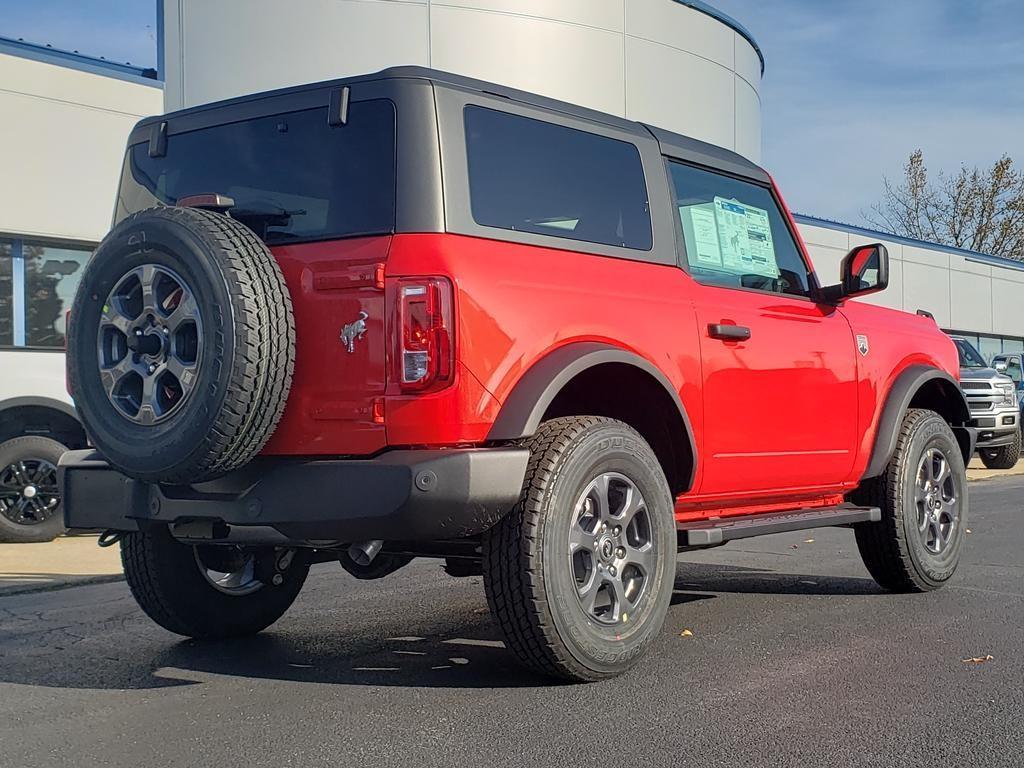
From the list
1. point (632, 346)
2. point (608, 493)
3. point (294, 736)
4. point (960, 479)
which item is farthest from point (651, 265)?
point (960, 479)

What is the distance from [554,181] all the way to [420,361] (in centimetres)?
111

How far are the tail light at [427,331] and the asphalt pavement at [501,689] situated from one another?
1086 millimetres

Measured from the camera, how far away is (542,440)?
13.8ft

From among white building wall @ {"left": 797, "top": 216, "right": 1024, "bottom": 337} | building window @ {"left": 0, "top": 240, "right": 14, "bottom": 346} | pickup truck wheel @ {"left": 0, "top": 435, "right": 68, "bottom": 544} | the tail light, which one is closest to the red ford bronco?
the tail light

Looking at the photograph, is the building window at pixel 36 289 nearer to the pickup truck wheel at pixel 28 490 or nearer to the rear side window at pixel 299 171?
the pickup truck wheel at pixel 28 490

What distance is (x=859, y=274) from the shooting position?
6012 millimetres

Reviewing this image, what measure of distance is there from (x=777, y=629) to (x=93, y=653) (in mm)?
2911

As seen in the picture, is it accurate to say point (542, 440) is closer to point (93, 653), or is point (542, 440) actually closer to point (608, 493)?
point (608, 493)

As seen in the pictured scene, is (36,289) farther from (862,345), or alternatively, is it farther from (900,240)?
(900,240)

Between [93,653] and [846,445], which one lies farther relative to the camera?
[846,445]

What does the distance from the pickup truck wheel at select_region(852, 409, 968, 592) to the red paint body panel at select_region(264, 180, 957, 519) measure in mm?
228

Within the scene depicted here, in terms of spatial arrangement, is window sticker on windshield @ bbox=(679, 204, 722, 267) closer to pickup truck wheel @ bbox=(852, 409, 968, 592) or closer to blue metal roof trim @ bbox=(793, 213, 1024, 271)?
pickup truck wheel @ bbox=(852, 409, 968, 592)

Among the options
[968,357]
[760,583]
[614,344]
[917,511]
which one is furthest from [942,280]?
[614,344]

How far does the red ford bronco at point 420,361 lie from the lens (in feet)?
12.8
